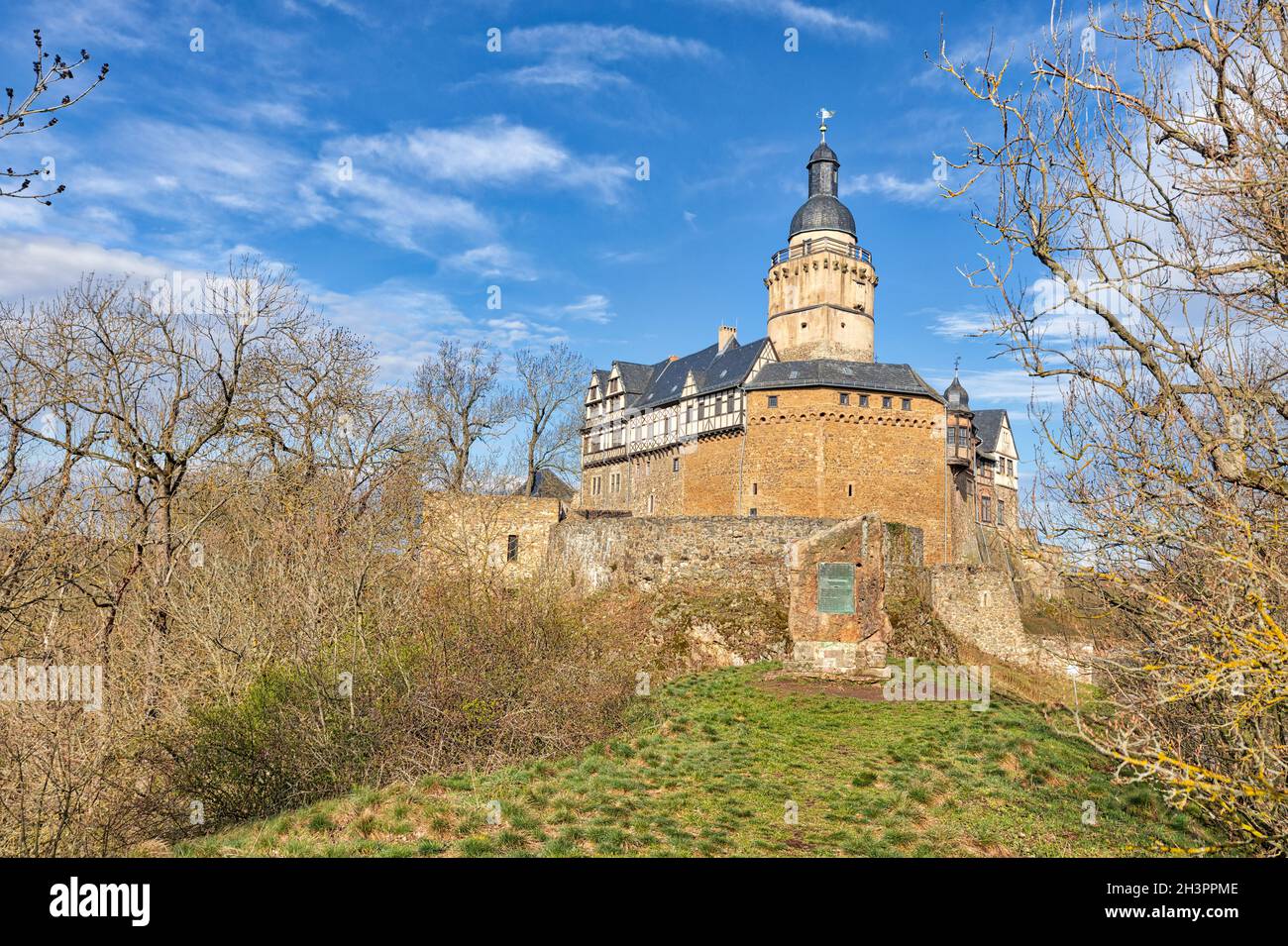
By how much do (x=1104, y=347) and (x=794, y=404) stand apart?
32.0 m

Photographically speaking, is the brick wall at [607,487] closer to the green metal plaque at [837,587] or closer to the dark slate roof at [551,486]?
the dark slate roof at [551,486]

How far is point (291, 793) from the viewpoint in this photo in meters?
9.74

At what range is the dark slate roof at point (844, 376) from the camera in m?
37.3

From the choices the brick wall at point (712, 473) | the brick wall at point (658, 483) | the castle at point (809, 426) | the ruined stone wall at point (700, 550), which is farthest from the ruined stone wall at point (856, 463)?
the ruined stone wall at point (700, 550)

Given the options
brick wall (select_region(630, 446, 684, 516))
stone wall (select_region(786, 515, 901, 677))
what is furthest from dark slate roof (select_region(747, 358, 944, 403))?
stone wall (select_region(786, 515, 901, 677))

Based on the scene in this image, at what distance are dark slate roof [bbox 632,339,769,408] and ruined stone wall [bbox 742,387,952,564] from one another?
3.81 metres

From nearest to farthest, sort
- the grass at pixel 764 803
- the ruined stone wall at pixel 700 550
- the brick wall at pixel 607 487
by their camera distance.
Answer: the grass at pixel 764 803
the ruined stone wall at pixel 700 550
the brick wall at pixel 607 487

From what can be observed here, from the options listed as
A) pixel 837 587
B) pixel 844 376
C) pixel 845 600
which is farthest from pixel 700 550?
pixel 844 376

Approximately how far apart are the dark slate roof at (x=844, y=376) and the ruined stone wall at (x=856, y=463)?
41 cm

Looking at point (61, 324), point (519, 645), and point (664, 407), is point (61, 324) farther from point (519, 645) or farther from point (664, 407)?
point (664, 407)

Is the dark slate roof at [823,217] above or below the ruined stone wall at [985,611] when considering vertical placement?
above

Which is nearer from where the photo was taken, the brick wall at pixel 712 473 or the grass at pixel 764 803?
the grass at pixel 764 803

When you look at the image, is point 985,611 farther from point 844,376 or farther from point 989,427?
point 989,427
